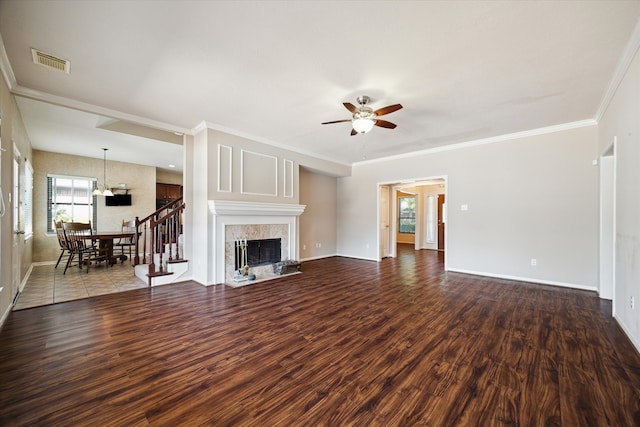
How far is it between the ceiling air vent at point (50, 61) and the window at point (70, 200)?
216 inches

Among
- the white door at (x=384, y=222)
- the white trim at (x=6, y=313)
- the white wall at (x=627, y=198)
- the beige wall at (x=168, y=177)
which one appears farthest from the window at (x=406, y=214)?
the white trim at (x=6, y=313)

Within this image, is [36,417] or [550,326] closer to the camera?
[36,417]

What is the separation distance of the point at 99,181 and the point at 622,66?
1045cm

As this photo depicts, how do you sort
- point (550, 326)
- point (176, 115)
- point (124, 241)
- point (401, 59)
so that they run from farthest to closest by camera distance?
point (124, 241) < point (176, 115) < point (550, 326) < point (401, 59)

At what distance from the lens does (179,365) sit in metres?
2.12

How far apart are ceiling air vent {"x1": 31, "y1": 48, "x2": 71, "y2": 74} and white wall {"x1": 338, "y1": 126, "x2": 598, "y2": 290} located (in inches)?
245

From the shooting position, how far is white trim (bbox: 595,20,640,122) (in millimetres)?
2295

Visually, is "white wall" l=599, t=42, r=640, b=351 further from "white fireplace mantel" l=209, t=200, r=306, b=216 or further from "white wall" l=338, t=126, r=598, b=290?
"white fireplace mantel" l=209, t=200, r=306, b=216

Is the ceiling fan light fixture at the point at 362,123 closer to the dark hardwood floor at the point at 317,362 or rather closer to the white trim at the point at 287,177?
the dark hardwood floor at the point at 317,362

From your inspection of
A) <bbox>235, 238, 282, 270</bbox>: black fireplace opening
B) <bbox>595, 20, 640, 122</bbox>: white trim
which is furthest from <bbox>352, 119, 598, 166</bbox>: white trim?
<bbox>235, 238, 282, 270</bbox>: black fireplace opening

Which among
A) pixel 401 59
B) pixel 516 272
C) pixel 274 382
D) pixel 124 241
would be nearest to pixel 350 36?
pixel 401 59

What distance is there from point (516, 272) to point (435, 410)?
14.8 ft

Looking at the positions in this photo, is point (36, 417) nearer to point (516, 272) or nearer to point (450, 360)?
point (450, 360)

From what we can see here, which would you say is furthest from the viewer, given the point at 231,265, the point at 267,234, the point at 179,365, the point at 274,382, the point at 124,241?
the point at 124,241
